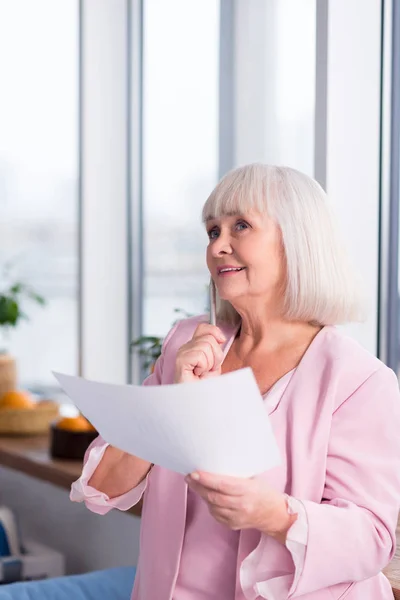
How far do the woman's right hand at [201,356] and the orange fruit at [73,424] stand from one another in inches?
47.7

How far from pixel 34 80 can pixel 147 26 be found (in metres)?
0.58

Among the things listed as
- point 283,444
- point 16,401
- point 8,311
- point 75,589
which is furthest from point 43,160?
point 283,444

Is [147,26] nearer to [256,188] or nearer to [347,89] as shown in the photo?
[347,89]

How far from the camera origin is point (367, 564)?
4.25 feet

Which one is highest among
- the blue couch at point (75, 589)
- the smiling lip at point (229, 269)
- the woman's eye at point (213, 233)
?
the woman's eye at point (213, 233)

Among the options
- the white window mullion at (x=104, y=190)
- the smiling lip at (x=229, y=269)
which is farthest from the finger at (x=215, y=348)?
the white window mullion at (x=104, y=190)

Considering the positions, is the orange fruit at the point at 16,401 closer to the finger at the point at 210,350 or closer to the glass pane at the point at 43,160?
the glass pane at the point at 43,160

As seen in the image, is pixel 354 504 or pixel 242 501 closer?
pixel 242 501

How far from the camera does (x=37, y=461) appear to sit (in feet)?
8.43

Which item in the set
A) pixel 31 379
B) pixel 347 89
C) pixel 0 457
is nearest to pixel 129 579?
pixel 0 457

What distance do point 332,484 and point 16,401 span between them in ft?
6.19

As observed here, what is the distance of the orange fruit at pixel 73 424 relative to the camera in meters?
2.59

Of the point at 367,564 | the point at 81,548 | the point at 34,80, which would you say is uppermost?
the point at 34,80

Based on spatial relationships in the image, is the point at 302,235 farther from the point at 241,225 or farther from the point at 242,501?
the point at 242,501
